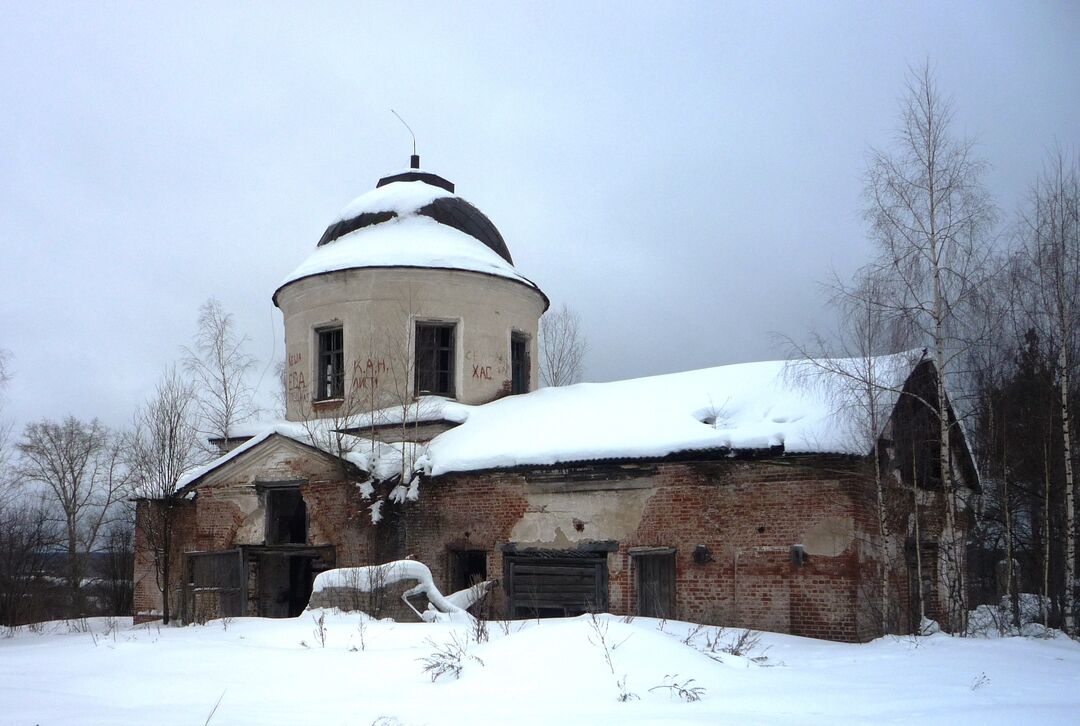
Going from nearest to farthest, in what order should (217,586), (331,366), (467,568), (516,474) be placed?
(516,474)
(467,568)
(217,586)
(331,366)

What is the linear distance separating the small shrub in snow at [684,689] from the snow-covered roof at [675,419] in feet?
22.2

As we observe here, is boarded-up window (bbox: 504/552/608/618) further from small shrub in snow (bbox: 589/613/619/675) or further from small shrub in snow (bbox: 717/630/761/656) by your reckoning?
small shrub in snow (bbox: 589/613/619/675)

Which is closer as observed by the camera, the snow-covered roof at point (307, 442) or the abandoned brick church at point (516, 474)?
the abandoned brick church at point (516, 474)

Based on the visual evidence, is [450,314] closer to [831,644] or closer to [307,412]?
[307,412]

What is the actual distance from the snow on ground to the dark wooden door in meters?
3.98

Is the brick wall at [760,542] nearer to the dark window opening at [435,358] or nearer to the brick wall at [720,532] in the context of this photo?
the brick wall at [720,532]

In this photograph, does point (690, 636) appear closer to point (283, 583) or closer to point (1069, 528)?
point (1069, 528)

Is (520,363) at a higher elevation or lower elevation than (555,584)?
higher

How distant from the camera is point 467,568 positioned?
17.2 metres

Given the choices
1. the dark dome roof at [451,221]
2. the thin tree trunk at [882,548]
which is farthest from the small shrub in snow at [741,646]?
the dark dome roof at [451,221]

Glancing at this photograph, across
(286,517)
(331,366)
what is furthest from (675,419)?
(286,517)

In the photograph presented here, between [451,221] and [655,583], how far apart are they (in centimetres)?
967

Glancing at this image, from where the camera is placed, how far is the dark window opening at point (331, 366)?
1991 cm

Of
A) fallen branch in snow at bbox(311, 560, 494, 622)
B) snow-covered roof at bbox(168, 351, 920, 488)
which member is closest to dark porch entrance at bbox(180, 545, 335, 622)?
snow-covered roof at bbox(168, 351, 920, 488)
